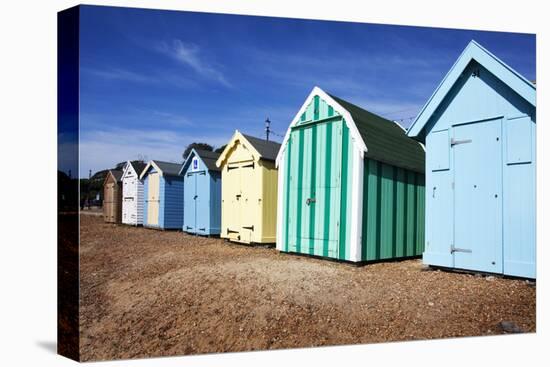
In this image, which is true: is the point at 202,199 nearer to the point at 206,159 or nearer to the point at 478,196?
the point at 206,159

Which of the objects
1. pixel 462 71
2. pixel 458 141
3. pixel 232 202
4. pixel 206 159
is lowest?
pixel 232 202

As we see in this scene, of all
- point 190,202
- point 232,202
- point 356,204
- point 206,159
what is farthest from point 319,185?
point 190,202

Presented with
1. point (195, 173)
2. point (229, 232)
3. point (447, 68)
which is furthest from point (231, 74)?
point (195, 173)

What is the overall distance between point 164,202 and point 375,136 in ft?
16.8

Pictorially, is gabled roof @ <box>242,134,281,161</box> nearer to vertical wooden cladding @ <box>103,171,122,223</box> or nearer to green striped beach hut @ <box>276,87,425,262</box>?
green striped beach hut @ <box>276,87,425,262</box>

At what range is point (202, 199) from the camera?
1007cm

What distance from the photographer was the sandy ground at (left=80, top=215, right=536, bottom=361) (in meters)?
4.48

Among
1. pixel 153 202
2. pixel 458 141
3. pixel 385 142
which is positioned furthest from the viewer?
pixel 153 202

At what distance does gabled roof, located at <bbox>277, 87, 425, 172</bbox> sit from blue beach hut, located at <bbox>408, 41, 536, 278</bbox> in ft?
2.73

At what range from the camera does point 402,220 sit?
7367 mm

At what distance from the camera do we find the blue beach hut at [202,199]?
9.46 metres

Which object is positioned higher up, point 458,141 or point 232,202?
point 458,141

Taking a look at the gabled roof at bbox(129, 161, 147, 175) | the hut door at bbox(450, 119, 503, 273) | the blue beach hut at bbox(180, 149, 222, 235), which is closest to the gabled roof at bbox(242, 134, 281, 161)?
the blue beach hut at bbox(180, 149, 222, 235)

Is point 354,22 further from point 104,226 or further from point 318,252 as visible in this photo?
point 104,226
